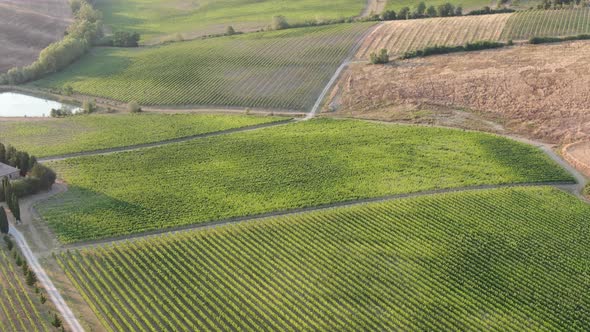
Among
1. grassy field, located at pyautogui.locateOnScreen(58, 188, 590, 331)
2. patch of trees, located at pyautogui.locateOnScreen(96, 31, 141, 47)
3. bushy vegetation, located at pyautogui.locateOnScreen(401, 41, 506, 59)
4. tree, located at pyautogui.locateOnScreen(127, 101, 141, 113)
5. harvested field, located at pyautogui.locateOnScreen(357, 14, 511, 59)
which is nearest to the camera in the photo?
grassy field, located at pyautogui.locateOnScreen(58, 188, 590, 331)

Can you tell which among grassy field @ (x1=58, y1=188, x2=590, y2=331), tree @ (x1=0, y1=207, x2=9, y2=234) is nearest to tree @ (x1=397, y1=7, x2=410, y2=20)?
grassy field @ (x1=58, y1=188, x2=590, y2=331)

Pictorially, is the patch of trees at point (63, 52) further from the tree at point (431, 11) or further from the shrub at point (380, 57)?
the tree at point (431, 11)

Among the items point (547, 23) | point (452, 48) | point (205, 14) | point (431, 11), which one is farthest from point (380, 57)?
point (205, 14)

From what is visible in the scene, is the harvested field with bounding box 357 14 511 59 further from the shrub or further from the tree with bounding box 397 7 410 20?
the tree with bounding box 397 7 410 20

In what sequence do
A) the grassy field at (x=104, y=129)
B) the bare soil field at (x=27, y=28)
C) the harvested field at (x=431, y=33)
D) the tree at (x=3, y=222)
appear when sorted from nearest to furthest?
the tree at (x=3, y=222)
the grassy field at (x=104, y=129)
the harvested field at (x=431, y=33)
the bare soil field at (x=27, y=28)

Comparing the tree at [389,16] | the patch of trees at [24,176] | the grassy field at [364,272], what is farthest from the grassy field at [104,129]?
the tree at [389,16]

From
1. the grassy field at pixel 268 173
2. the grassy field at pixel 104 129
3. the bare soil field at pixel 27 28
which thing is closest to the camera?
the grassy field at pixel 268 173
